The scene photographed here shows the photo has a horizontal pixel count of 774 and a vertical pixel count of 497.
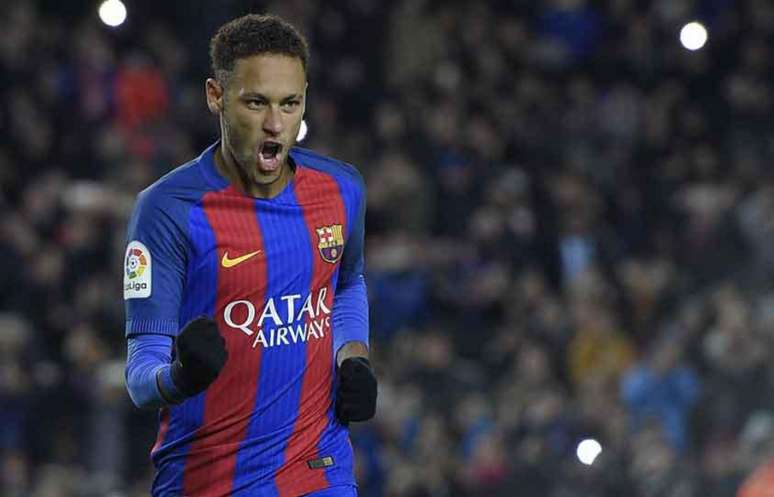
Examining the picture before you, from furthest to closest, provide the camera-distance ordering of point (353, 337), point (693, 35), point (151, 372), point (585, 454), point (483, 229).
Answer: point (693, 35)
point (483, 229)
point (585, 454)
point (353, 337)
point (151, 372)

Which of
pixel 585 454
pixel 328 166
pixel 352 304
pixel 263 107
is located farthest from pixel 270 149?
pixel 585 454

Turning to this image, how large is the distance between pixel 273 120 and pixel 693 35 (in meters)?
8.54

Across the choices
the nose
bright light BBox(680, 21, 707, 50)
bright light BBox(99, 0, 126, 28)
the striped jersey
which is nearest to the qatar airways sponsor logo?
the striped jersey

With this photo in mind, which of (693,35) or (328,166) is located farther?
(693,35)

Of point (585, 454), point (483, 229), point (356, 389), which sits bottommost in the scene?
point (585, 454)

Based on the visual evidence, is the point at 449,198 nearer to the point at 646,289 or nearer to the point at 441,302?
the point at 441,302

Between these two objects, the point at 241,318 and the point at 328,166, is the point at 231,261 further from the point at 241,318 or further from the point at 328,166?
the point at 328,166

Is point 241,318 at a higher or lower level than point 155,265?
lower

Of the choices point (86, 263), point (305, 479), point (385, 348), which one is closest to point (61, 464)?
point (86, 263)

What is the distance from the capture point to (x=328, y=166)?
461cm

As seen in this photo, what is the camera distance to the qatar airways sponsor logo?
4262 mm

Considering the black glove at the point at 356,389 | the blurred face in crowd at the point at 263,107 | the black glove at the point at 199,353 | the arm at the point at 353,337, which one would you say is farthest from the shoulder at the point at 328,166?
the black glove at the point at 199,353

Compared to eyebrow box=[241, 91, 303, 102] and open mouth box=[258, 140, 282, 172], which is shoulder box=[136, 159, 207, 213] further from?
eyebrow box=[241, 91, 303, 102]

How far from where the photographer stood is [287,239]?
14.3 ft
